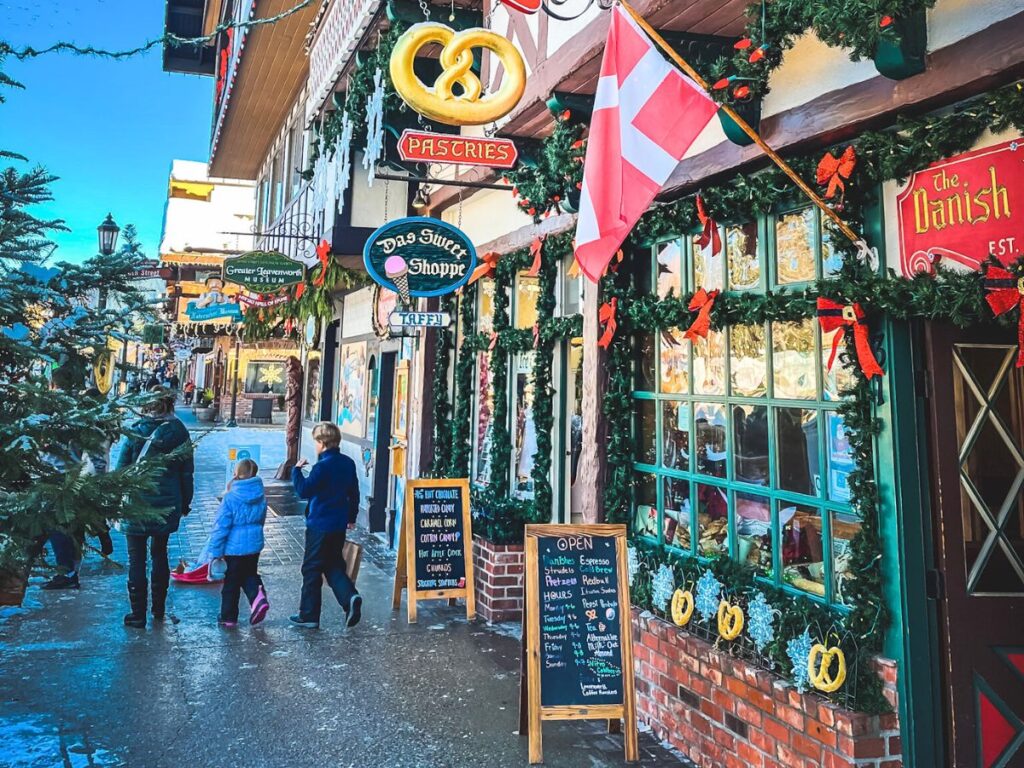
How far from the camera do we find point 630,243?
4828 mm

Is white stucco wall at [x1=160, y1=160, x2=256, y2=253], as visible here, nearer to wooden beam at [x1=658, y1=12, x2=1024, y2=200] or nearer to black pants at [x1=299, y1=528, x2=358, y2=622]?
black pants at [x1=299, y1=528, x2=358, y2=622]

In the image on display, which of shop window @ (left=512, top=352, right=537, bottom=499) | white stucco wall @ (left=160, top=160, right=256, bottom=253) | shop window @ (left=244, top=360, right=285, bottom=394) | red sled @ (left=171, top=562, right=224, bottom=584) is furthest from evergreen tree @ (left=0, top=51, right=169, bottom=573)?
white stucco wall @ (left=160, top=160, right=256, bottom=253)

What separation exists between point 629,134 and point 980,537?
96.8 inches

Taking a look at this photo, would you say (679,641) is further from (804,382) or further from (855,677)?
(804,382)

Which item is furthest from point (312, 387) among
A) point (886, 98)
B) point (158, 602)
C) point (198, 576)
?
point (886, 98)

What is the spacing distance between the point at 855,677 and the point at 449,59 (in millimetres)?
4460

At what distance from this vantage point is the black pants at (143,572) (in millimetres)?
5664

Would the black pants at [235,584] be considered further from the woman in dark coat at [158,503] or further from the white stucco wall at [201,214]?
the white stucco wall at [201,214]

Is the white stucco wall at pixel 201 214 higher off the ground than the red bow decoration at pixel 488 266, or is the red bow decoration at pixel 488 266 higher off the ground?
the white stucco wall at pixel 201 214

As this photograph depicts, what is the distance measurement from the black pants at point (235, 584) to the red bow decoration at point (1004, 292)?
17.9ft

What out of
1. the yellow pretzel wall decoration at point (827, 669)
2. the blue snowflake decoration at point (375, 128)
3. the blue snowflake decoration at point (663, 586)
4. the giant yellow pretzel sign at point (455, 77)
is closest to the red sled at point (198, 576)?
the blue snowflake decoration at point (375, 128)

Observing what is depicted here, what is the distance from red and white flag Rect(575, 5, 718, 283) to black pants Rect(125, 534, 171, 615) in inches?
181

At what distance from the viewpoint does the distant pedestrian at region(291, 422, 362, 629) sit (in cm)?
584

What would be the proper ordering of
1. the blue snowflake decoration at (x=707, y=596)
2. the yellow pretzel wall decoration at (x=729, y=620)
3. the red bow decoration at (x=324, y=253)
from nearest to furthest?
the yellow pretzel wall decoration at (x=729, y=620) → the blue snowflake decoration at (x=707, y=596) → the red bow decoration at (x=324, y=253)
